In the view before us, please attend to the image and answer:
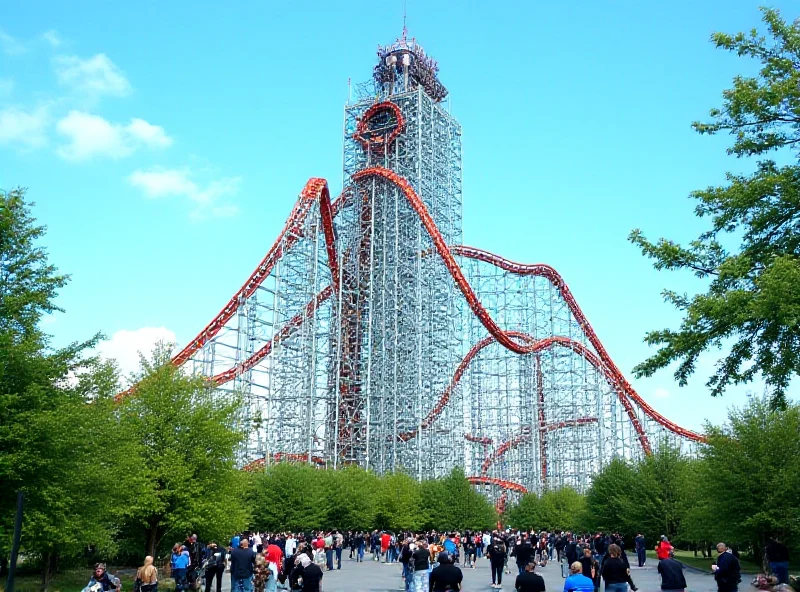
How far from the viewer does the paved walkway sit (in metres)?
19.5

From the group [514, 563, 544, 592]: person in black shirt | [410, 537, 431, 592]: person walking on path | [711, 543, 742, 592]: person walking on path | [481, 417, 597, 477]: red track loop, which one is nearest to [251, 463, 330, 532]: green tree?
[410, 537, 431, 592]: person walking on path

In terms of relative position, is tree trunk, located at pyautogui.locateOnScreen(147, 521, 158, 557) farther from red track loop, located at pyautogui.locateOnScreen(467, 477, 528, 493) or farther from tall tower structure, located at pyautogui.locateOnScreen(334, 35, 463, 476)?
red track loop, located at pyautogui.locateOnScreen(467, 477, 528, 493)

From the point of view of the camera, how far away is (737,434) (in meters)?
25.3

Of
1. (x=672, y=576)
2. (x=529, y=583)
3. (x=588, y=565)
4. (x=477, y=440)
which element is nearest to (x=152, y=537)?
(x=588, y=565)

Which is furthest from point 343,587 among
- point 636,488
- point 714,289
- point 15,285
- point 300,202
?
point 300,202

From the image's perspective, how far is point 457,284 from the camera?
4338 cm

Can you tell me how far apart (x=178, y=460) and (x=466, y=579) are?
9.39m

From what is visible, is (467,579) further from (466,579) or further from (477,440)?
(477,440)

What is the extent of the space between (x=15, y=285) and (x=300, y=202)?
2266 centimetres

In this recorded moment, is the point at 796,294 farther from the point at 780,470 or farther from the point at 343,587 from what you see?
the point at 780,470

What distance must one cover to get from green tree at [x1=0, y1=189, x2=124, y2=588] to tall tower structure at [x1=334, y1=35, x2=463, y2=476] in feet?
78.9

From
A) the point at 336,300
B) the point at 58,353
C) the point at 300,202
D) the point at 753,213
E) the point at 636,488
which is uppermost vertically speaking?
the point at 300,202

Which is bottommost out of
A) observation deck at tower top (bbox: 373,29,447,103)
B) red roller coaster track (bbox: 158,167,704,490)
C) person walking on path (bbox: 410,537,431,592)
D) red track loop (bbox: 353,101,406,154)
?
person walking on path (bbox: 410,537,431,592)

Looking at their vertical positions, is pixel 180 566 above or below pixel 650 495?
below
